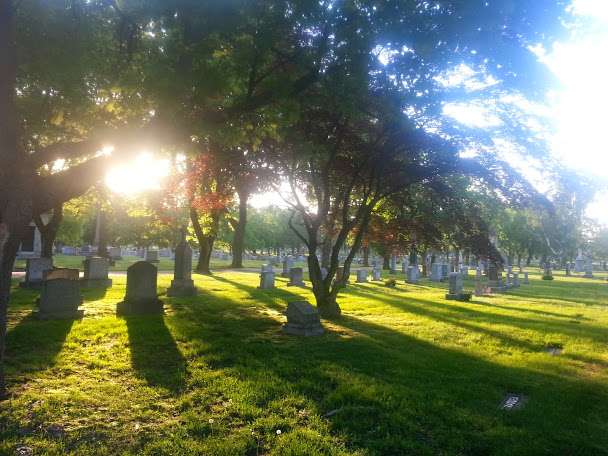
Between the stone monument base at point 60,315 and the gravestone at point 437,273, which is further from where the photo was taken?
the gravestone at point 437,273

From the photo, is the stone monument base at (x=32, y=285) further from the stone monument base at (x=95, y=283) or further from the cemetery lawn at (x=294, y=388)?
the cemetery lawn at (x=294, y=388)

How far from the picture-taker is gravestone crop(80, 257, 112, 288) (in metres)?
18.5

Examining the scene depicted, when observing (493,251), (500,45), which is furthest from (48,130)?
(493,251)

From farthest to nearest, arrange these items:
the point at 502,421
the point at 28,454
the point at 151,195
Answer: the point at 151,195, the point at 502,421, the point at 28,454

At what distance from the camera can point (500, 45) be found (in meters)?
7.45

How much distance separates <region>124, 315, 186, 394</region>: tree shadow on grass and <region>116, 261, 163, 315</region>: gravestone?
0.83 metres

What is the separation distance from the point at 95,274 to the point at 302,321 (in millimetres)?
12577

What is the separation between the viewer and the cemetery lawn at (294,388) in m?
4.63

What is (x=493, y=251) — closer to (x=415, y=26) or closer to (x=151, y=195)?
(x=415, y=26)

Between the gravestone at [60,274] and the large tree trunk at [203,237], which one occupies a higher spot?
the large tree trunk at [203,237]

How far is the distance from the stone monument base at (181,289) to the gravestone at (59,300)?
549 centimetres

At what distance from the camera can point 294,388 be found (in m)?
6.28

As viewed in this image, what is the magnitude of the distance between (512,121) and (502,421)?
724 cm

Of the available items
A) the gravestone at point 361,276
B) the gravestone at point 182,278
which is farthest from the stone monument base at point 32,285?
the gravestone at point 361,276
